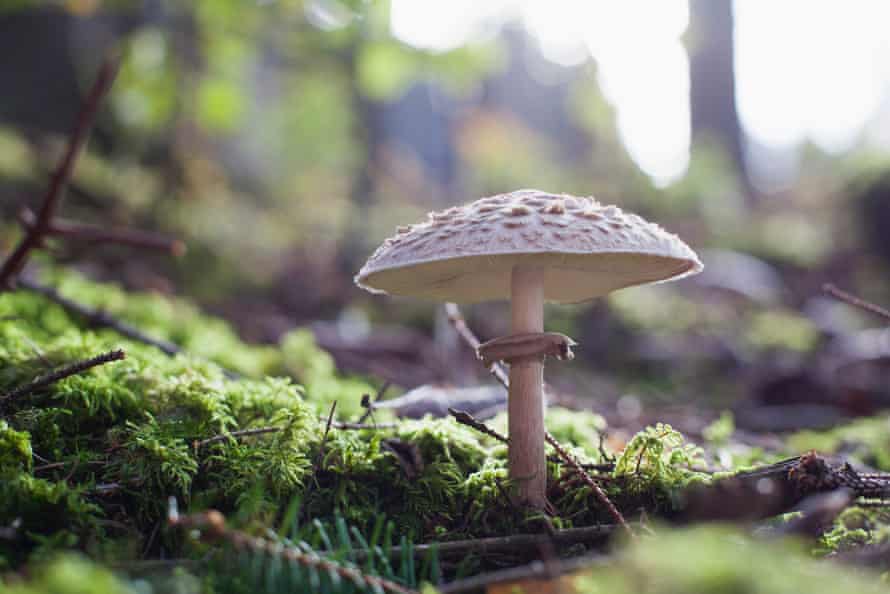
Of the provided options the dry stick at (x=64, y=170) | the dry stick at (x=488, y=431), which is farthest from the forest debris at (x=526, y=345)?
the dry stick at (x=64, y=170)

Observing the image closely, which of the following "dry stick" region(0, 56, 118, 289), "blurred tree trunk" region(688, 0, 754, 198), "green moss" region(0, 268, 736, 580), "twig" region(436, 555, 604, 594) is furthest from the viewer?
"blurred tree trunk" region(688, 0, 754, 198)

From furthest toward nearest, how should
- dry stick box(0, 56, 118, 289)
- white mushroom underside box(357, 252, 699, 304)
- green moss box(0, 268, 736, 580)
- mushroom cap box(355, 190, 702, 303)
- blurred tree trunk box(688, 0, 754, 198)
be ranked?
blurred tree trunk box(688, 0, 754, 198) < dry stick box(0, 56, 118, 289) < white mushroom underside box(357, 252, 699, 304) < mushroom cap box(355, 190, 702, 303) < green moss box(0, 268, 736, 580)

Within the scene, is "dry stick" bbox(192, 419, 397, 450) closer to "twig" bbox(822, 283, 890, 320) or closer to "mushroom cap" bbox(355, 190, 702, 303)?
"mushroom cap" bbox(355, 190, 702, 303)

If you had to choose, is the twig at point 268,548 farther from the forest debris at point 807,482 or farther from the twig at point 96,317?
the twig at point 96,317

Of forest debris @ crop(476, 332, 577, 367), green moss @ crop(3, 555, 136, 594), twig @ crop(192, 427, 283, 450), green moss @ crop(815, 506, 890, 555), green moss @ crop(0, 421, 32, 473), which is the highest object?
forest debris @ crop(476, 332, 577, 367)

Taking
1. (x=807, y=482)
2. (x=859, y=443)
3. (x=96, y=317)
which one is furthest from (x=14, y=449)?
(x=859, y=443)

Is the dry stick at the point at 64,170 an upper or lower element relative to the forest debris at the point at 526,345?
upper

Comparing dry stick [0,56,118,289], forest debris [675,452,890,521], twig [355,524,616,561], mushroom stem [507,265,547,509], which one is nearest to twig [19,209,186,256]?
dry stick [0,56,118,289]
